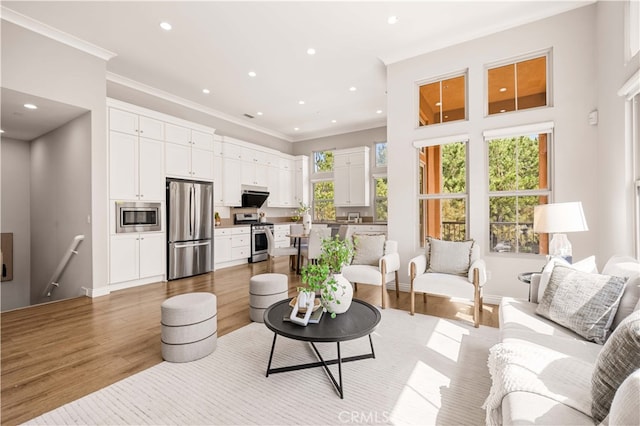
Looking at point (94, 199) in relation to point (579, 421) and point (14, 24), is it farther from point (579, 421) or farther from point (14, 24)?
point (579, 421)

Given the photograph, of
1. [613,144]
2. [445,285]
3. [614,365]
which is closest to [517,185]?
[613,144]

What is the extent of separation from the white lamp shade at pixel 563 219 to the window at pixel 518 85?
1716mm

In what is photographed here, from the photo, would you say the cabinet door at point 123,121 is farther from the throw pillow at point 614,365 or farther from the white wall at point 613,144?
the white wall at point 613,144

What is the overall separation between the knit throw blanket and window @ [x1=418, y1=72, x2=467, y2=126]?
3.37 m

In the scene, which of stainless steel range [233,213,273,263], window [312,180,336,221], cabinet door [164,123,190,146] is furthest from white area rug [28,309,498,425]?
window [312,180,336,221]

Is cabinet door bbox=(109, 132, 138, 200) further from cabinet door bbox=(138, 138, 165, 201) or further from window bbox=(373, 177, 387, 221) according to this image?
window bbox=(373, 177, 387, 221)

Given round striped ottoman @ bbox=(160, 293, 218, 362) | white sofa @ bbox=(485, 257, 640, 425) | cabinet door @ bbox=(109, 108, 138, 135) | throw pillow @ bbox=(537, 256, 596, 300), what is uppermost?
cabinet door @ bbox=(109, 108, 138, 135)

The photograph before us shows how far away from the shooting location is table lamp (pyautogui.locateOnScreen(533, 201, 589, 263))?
8.17ft

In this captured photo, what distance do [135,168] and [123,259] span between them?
1428 mm

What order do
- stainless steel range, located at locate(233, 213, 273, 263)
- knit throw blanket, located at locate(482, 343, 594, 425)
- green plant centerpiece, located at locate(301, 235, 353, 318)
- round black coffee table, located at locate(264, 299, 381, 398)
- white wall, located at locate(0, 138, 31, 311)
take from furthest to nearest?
1. stainless steel range, located at locate(233, 213, 273, 263)
2. white wall, located at locate(0, 138, 31, 311)
3. green plant centerpiece, located at locate(301, 235, 353, 318)
4. round black coffee table, located at locate(264, 299, 381, 398)
5. knit throw blanket, located at locate(482, 343, 594, 425)

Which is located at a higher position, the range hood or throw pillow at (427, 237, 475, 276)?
the range hood

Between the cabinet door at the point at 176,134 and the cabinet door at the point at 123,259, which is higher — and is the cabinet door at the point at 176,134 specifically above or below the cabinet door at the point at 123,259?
above

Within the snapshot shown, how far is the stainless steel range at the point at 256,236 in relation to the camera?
268 inches

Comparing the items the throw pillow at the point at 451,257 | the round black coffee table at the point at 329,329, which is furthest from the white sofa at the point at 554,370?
the throw pillow at the point at 451,257
